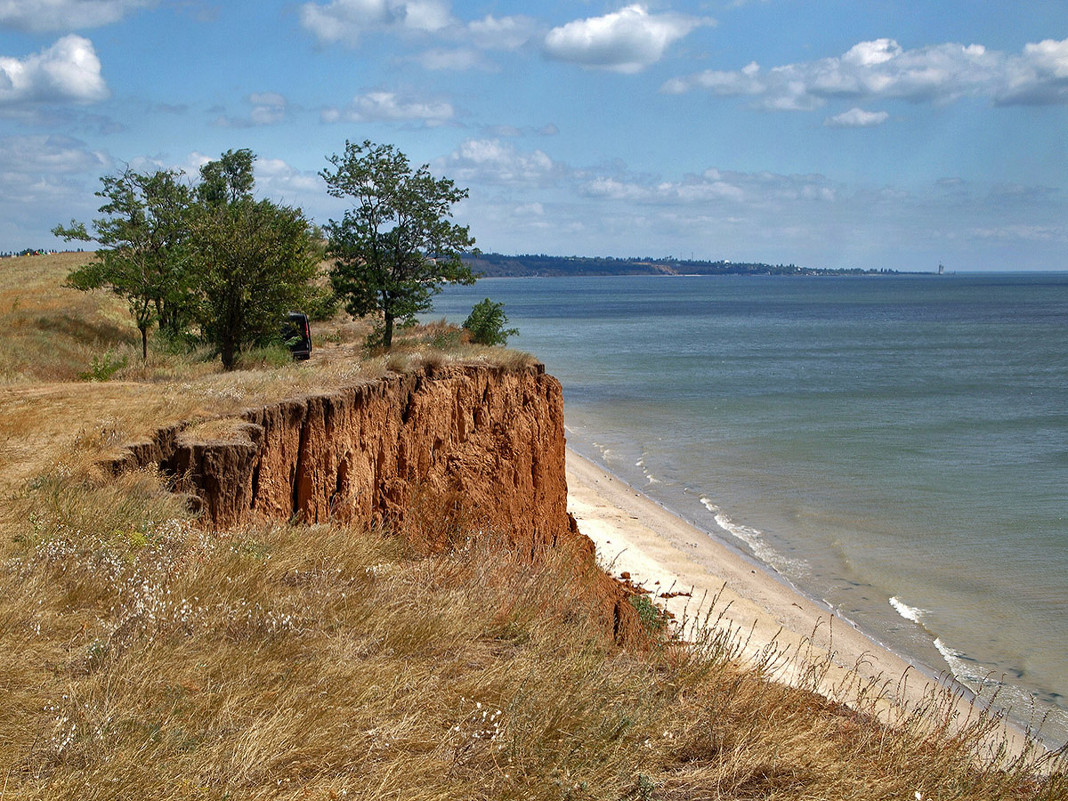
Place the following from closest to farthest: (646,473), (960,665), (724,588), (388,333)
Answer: (960,665)
(724,588)
(388,333)
(646,473)

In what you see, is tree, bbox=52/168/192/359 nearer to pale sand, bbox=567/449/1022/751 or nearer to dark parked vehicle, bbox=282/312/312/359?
→ dark parked vehicle, bbox=282/312/312/359

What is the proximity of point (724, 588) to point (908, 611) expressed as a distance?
13.6 ft

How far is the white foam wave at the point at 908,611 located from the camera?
1659 cm

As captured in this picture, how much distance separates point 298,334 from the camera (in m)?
20.9

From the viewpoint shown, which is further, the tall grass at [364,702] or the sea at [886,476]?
the sea at [886,476]

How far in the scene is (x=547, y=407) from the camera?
16094 mm

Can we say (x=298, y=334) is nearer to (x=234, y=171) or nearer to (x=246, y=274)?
(x=246, y=274)

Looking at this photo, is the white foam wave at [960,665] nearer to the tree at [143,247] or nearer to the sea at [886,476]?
the sea at [886,476]

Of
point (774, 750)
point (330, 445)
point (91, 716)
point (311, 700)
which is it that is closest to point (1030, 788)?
point (774, 750)

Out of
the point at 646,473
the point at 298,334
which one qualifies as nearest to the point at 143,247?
the point at 298,334

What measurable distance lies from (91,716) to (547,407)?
12180 mm

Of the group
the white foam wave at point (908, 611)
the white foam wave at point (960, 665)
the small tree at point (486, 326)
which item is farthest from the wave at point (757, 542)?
the small tree at point (486, 326)

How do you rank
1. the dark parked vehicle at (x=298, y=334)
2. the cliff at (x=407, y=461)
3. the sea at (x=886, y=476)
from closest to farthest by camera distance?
the cliff at (x=407, y=461) < the sea at (x=886, y=476) < the dark parked vehicle at (x=298, y=334)

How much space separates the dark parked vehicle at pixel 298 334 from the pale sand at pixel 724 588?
8332 mm
